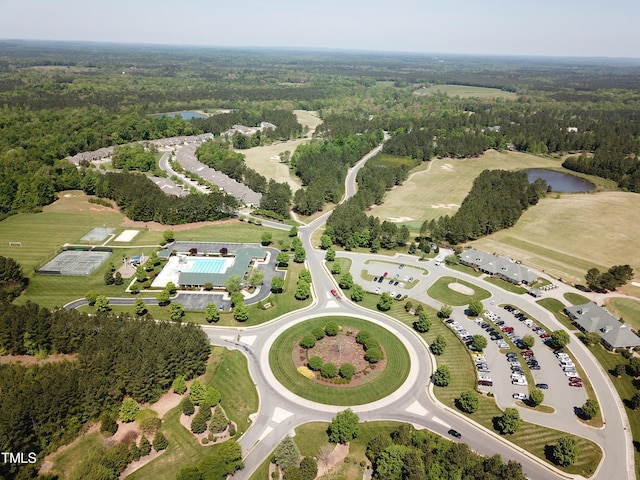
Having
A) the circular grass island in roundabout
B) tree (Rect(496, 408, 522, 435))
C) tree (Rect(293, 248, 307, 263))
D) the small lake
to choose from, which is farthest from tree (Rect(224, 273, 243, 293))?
the small lake

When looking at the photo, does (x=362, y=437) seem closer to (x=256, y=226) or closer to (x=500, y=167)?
(x=256, y=226)

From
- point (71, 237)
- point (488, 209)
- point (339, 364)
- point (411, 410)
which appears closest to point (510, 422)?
point (411, 410)

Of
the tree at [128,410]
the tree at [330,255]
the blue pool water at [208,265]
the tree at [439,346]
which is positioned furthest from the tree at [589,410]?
the blue pool water at [208,265]

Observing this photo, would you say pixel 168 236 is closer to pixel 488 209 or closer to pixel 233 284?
pixel 233 284

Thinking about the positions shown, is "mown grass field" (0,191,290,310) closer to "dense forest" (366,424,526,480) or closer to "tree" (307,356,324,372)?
"tree" (307,356,324,372)

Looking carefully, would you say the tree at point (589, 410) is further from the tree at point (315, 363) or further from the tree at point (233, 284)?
the tree at point (233, 284)
